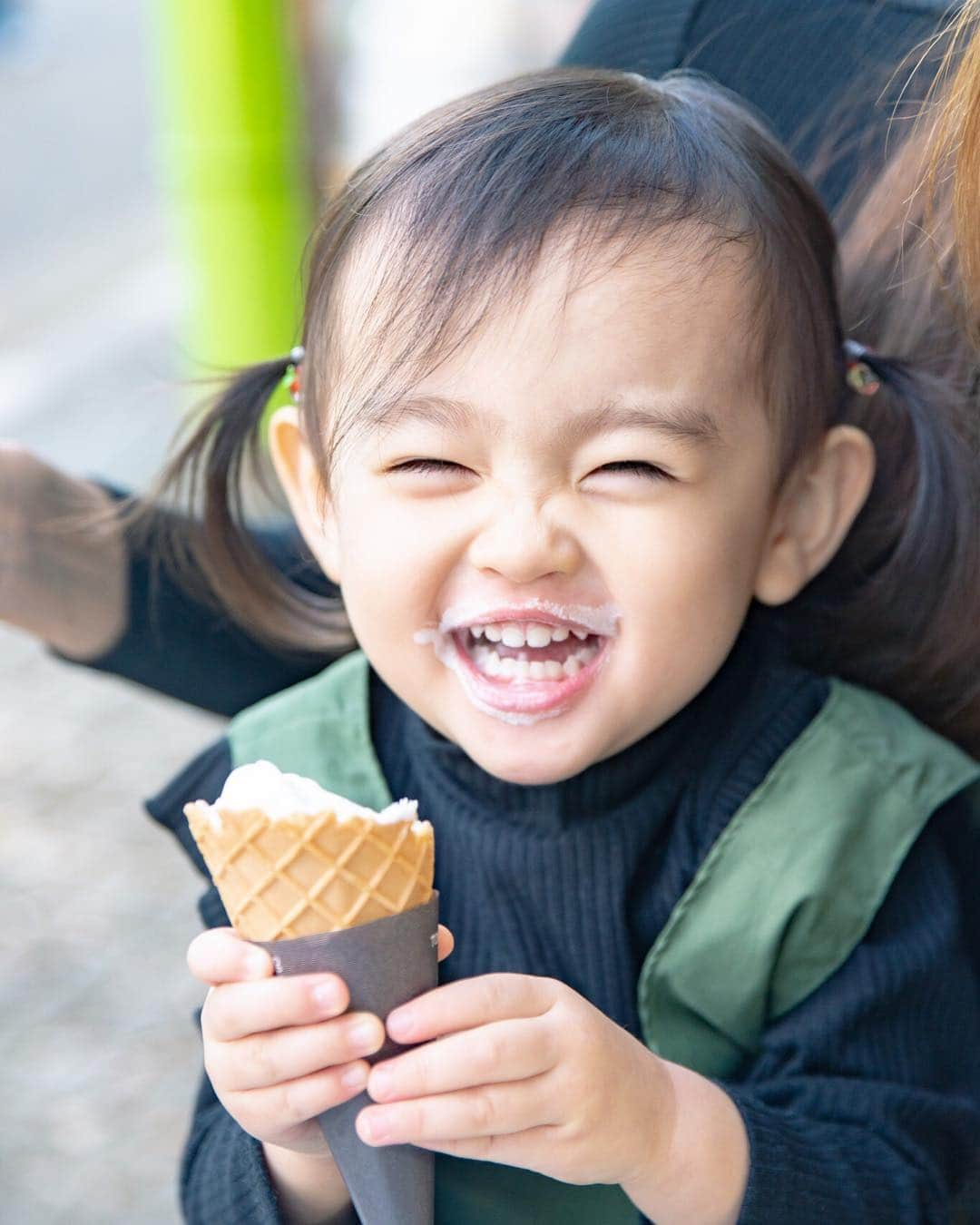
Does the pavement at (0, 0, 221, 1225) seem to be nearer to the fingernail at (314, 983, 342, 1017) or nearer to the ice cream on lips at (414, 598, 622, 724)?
the ice cream on lips at (414, 598, 622, 724)

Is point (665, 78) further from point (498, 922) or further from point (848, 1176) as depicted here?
point (848, 1176)

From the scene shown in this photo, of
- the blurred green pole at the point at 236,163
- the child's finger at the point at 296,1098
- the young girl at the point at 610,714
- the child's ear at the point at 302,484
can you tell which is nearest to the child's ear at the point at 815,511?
the young girl at the point at 610,714

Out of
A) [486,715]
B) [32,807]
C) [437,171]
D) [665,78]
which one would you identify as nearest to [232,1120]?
[486,715]

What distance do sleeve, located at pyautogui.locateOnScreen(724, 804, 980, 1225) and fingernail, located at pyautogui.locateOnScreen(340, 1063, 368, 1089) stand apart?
0.33 m

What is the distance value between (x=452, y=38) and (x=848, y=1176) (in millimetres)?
4383

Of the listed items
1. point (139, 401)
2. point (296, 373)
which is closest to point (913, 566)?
point (296, 373)

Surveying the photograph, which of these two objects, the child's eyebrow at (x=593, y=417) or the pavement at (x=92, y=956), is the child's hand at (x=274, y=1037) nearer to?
the child's eyebrow at (x=593, y=417)

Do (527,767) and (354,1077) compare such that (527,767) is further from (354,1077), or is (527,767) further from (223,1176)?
(223,1176)

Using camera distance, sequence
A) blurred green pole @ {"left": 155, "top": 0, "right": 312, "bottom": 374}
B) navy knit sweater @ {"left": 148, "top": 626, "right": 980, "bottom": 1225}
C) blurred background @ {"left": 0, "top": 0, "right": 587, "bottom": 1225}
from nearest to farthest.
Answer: navy knit sweater @ {"left": 148, "top": 626, "right": 980, "bottom": 1225}
blurred background @ {"left": 0, "top": 0, "right": 587, "bottom": 1225}
blurred green pole @ {"left": 155, "top": 0, "right": 312, "bottom": 374}

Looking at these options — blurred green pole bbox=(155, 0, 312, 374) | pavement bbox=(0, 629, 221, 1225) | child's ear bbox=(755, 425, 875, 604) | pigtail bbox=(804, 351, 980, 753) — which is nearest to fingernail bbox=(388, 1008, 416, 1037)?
child's ear bbox=(755, 425, 875, 604)

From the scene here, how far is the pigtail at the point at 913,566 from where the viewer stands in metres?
1.59

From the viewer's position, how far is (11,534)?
1.67 metres

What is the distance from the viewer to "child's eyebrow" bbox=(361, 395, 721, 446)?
1.27 meters

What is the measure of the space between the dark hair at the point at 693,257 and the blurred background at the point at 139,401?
0.21 m
